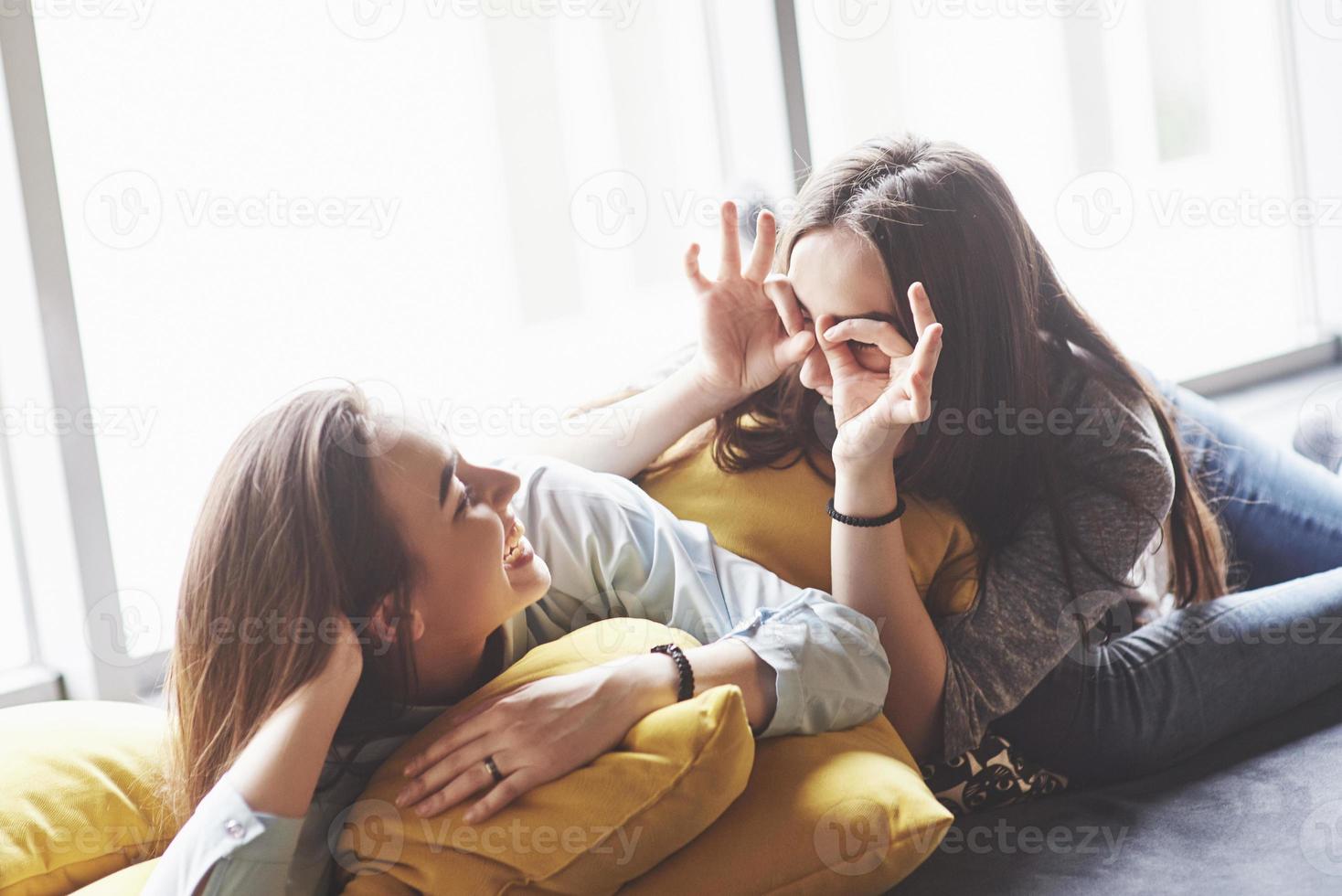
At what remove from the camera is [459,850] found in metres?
1.00

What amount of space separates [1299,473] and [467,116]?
4.79 feet

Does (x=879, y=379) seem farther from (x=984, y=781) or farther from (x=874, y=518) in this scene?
(x=984, y=781)

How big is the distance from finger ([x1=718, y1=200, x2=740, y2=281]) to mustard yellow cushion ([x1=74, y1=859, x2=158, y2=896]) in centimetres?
87

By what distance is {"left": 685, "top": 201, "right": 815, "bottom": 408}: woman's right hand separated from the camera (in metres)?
1.47

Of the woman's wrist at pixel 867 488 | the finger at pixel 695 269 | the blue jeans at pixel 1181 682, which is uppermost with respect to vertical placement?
the finger at pixel 695 269

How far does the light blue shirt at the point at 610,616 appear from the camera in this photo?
964mm
